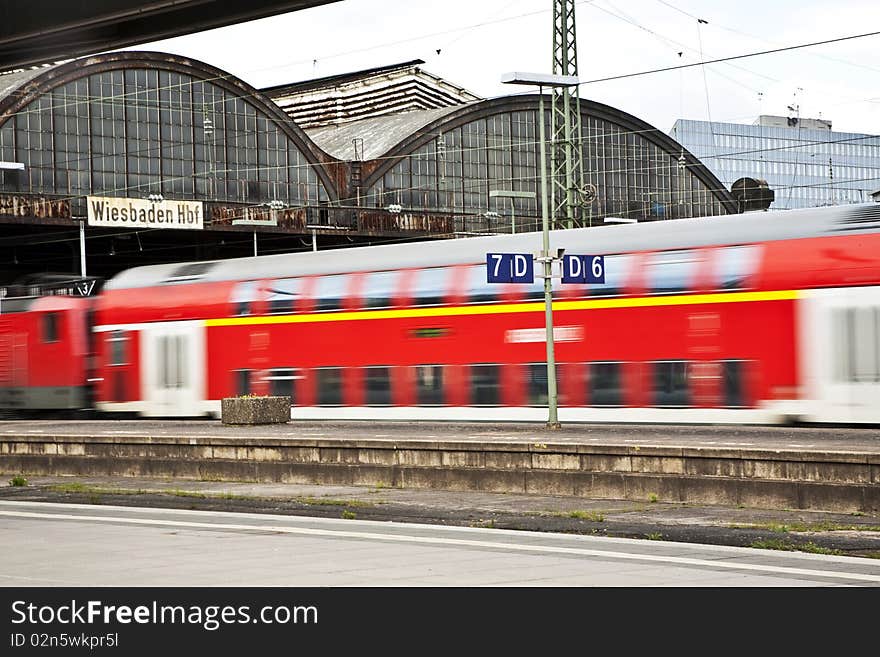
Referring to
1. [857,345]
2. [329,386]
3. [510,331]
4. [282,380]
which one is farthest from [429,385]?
[857,345]

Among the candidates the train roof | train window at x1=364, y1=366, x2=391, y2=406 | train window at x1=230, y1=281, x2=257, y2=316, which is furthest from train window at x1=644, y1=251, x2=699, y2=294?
train window at x1=230, y1=281, x2=257, y2=316

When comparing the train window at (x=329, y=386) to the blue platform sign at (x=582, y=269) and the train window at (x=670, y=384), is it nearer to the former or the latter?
the train window at (x=670, y=384)

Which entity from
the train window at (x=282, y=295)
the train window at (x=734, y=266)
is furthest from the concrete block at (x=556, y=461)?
the train window at (x=282, y=295)

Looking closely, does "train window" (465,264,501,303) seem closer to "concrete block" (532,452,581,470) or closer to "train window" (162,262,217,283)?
"train window" (162,262,217,283)

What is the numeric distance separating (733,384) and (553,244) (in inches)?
248

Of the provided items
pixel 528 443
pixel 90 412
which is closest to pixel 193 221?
pixel 90 412

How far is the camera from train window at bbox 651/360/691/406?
27000mm

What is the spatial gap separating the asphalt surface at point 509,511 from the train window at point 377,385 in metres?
7.54

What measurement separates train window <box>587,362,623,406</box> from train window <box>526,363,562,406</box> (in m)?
0.80

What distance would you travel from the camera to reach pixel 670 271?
90.9ft

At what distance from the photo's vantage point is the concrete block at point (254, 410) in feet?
99.9
